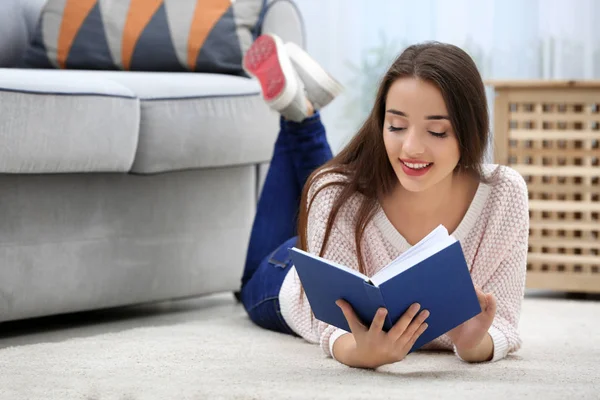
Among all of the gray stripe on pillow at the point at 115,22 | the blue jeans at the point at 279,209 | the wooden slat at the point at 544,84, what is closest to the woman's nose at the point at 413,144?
the blue jeans at the point at 279,209

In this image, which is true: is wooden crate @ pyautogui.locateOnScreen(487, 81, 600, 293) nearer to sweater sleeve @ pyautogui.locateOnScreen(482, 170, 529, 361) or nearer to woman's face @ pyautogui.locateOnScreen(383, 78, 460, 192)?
sweater sleeve @ pyautogui.locateOnScreen(482, 170, 529, 361)

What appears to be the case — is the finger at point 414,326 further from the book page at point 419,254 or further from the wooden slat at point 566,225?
the wooden slat at point 566,225

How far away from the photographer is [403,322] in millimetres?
1220

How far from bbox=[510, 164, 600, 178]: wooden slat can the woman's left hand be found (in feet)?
3.22

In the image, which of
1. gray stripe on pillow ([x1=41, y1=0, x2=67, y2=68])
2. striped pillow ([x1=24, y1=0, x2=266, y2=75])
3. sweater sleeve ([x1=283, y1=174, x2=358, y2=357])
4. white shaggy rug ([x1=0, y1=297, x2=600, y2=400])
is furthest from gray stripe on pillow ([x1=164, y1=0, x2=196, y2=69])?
sweater sleeve ([x1=283, y1=174, x2=358, y2=357])

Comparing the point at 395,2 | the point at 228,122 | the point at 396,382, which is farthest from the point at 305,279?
the point at 395,2

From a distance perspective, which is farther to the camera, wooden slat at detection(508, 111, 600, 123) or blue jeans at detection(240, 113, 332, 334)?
wooden slat at detection(508, 111, 600, 123)

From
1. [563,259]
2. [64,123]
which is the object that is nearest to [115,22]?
[64,123]

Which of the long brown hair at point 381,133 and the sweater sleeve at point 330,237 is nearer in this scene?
the long brown hair at point 381,133

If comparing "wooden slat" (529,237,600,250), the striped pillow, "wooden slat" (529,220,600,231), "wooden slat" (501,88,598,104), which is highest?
the striped pillow

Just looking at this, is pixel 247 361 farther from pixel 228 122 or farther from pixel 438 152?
pixel 228 122

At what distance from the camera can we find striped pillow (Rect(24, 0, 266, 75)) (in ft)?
7.05

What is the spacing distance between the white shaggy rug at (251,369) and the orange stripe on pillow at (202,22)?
689mm

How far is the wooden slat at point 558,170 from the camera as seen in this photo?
2.22 m
